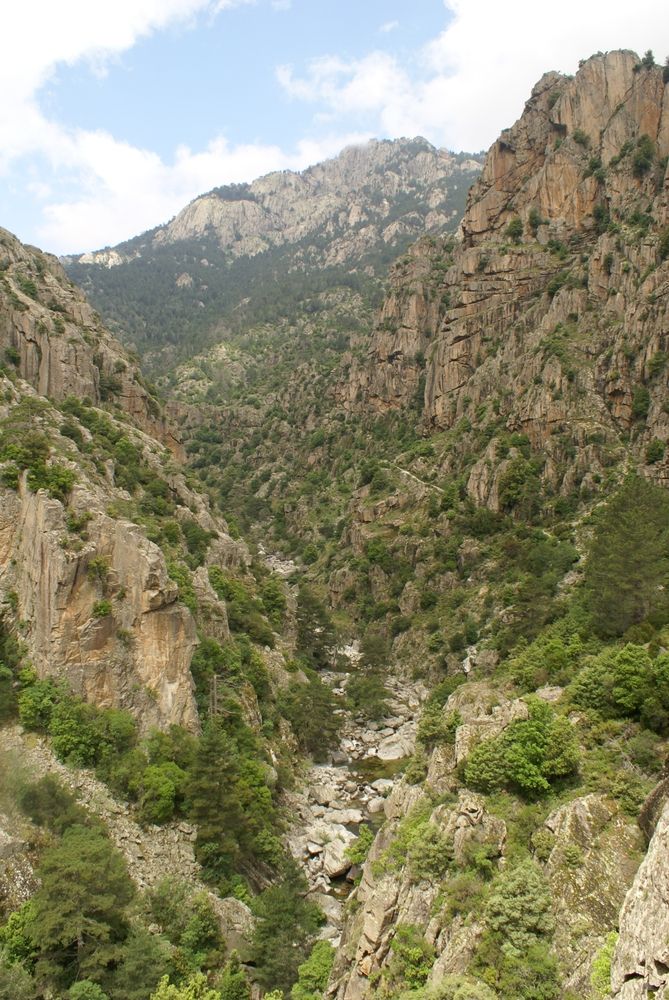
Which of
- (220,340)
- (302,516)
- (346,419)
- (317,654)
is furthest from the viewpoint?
(220,340)

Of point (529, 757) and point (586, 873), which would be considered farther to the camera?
point (529, 757)

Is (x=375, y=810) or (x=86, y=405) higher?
(x=86, y=405)

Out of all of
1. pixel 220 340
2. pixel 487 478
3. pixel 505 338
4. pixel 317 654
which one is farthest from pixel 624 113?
pixel 220 340

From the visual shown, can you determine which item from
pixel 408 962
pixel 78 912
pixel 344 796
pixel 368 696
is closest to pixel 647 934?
pixel 408 962

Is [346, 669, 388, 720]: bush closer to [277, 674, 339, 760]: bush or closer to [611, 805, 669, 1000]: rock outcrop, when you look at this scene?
[277, 674, 339, 760]: bush

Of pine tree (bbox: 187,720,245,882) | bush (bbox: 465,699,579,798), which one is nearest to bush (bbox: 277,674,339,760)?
pine tree (bbox: 187,720,245,882)

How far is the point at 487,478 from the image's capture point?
73.0 meters

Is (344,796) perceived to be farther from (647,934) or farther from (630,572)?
(647,934)

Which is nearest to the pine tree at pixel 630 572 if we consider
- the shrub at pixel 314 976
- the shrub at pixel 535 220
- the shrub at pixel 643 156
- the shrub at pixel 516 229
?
the shrub at pixel 314 976

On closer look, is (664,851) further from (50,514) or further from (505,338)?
(505,338)

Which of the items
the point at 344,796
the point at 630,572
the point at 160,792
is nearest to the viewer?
the point at 160,792

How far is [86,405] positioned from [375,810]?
45.8 meters

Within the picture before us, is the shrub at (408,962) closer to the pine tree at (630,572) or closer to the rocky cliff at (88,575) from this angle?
the pine tree at (630,572)

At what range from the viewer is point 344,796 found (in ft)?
137
